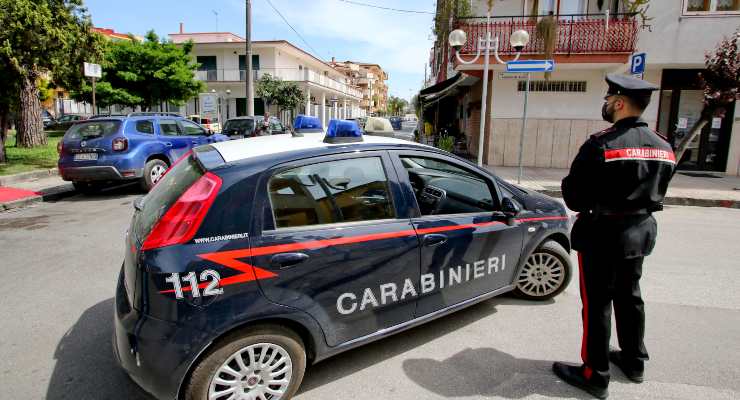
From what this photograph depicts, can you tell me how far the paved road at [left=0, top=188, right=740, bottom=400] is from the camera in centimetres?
275

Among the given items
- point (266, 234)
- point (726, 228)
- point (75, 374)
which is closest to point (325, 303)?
point (266, 234)

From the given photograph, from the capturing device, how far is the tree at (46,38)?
32.0 feet

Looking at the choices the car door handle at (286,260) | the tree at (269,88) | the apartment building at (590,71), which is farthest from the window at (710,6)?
the tree at (269,88)

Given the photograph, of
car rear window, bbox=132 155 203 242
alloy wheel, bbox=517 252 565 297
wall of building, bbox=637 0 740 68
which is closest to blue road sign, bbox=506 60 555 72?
wall of building, bbox=637 0 740 68

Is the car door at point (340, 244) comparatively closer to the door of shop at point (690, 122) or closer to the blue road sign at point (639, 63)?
the blue road sign at point (639, 63)

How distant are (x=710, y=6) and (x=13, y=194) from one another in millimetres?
17657

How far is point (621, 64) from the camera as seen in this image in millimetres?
12602

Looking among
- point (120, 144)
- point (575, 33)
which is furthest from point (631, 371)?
point (575, 33)

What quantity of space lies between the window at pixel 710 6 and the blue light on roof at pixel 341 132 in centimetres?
1390

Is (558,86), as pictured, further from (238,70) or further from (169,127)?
(238,70)

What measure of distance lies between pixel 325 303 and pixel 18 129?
17505 millimetres

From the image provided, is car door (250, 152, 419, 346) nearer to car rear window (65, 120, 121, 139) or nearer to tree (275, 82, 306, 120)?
car rear window (65, 120, 121, 139)

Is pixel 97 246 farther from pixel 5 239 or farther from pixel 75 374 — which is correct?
pixel 75 374

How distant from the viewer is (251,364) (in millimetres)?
2359
